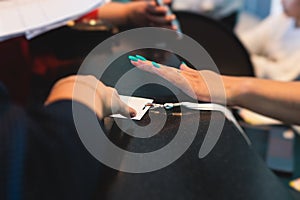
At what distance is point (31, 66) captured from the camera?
1.64ft

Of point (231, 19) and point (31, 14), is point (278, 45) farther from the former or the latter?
point (31, 14)

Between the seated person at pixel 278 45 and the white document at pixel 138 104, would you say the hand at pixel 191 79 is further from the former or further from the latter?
the seated person at pixel 278 45

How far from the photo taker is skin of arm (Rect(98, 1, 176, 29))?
67 centimetres

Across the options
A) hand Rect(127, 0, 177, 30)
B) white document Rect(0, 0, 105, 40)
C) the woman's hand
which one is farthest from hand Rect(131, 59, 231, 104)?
hand Rect(127, 0, 177, 30)

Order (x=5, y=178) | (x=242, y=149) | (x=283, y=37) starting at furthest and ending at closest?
1. (x=283, y=37)
2. (x=242, y=149)
3. (x=5, y=178)

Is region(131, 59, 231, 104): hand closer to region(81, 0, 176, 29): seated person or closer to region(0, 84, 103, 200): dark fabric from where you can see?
region(0, 84, 103, 200): dark fabric

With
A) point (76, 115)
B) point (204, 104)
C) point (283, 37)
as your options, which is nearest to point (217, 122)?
point (204, 104)

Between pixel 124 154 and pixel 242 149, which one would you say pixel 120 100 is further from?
pixel 242 149

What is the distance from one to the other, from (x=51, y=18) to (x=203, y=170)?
20 cm

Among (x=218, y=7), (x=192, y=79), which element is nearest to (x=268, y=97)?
(x=192, y=79)

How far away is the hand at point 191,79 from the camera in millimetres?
386

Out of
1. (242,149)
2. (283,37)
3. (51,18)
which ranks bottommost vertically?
(283,37)

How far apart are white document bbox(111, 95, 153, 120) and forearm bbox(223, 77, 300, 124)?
0.42 ft

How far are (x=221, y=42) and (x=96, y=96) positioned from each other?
20.2 inches
